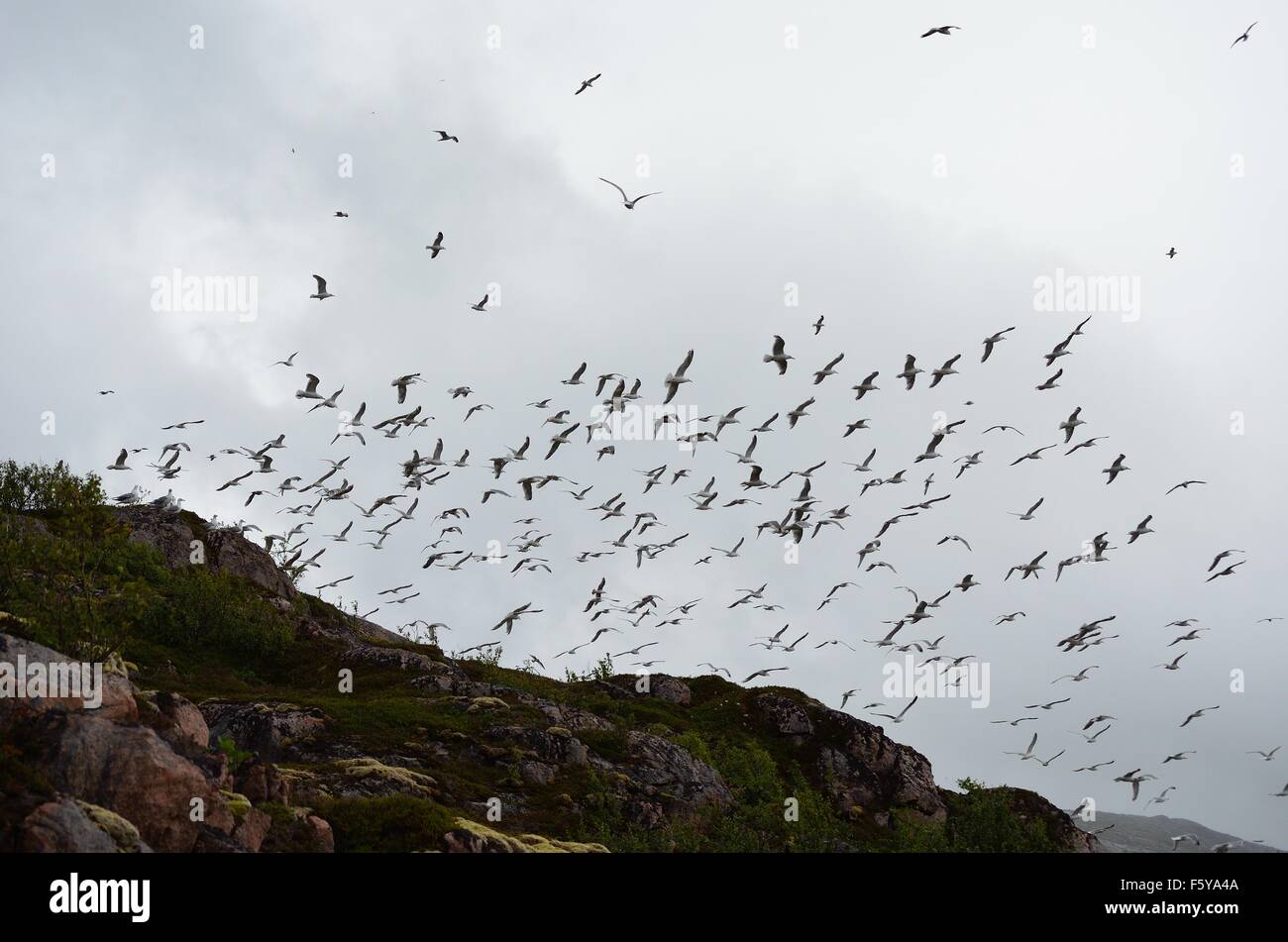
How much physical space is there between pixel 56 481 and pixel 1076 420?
6507cm

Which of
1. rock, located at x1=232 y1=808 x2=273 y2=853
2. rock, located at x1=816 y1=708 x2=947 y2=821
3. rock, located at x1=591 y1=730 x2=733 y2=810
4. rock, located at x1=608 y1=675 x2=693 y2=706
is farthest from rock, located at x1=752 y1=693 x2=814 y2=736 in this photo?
rock, located at x1=232 y1=808 x2=273 y2=853

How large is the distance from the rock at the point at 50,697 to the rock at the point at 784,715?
1674 inches

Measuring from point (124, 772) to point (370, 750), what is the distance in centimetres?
2142

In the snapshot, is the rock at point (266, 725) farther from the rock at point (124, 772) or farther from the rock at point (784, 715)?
the rock at point (784, 715)

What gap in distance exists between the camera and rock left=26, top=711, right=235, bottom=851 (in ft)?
59.3

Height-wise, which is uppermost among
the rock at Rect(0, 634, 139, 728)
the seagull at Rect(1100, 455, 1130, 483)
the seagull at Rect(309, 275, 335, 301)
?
the seagull at Rect(309, 275, 335, 301)

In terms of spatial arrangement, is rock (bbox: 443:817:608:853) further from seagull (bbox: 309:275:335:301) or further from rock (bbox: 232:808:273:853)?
seagull (bbox: 309:275:335:301)

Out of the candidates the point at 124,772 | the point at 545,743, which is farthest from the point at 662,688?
the point at 124,772

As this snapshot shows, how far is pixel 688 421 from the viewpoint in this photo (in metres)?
46.2

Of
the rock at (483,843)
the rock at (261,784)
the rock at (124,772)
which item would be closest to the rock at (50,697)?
the rock at (124,772)

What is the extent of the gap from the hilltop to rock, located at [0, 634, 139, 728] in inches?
2.7

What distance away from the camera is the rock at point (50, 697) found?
19.0 metres

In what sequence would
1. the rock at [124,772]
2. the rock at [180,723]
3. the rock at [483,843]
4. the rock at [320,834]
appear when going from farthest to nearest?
the rock at [483,843] → the rock at [320,834] → the rock at [180,723] → the rock at [124,772]

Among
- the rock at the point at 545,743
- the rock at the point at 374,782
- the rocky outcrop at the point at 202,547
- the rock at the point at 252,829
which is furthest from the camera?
the rocky outcrop at the point at 202,547
